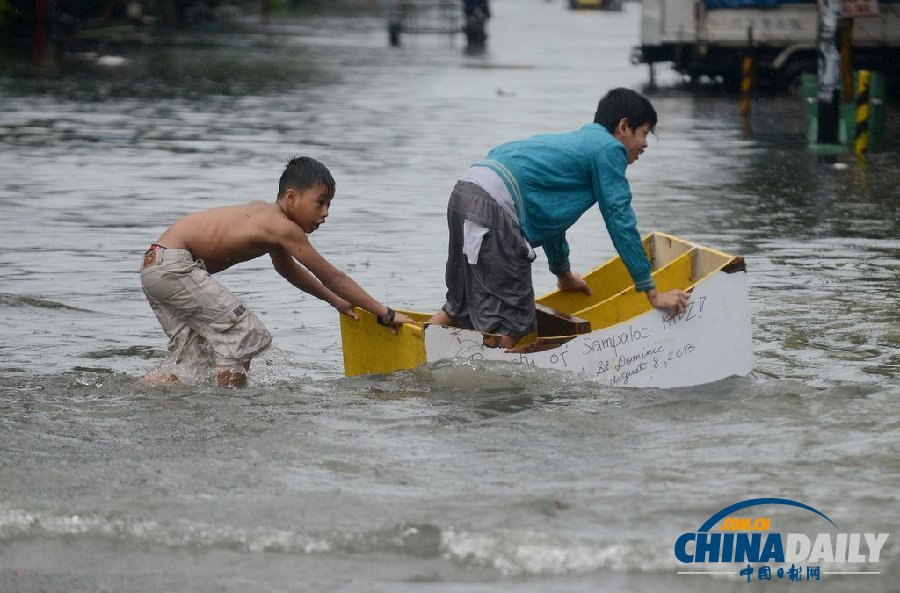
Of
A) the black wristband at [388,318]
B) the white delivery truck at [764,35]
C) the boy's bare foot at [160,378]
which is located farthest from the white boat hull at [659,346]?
the white delivery truck at [764,35]

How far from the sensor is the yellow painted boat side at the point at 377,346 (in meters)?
6.94

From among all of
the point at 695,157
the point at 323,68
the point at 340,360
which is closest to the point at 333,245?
the point at 340,360

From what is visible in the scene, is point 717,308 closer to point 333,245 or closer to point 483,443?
point 483,443

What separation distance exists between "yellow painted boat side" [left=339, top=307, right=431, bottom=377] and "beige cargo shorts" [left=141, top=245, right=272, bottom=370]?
0.45 meters

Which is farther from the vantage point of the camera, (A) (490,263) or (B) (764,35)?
(B) (764,35)

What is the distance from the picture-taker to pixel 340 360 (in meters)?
8.17

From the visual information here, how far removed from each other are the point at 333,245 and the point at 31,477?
589 centimetres

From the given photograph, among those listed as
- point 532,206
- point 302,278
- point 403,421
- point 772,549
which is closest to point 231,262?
point 302,278

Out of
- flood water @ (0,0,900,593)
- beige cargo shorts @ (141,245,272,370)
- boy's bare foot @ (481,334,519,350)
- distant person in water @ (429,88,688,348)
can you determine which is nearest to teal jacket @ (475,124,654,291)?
distant person in water @ (429,88,688,348)

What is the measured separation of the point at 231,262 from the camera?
705cm

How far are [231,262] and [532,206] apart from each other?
137 centimetres

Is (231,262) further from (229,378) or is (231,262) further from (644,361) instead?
(644,361)

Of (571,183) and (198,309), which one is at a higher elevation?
(571,183)

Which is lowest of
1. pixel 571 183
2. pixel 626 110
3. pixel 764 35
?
pixel 764 35
